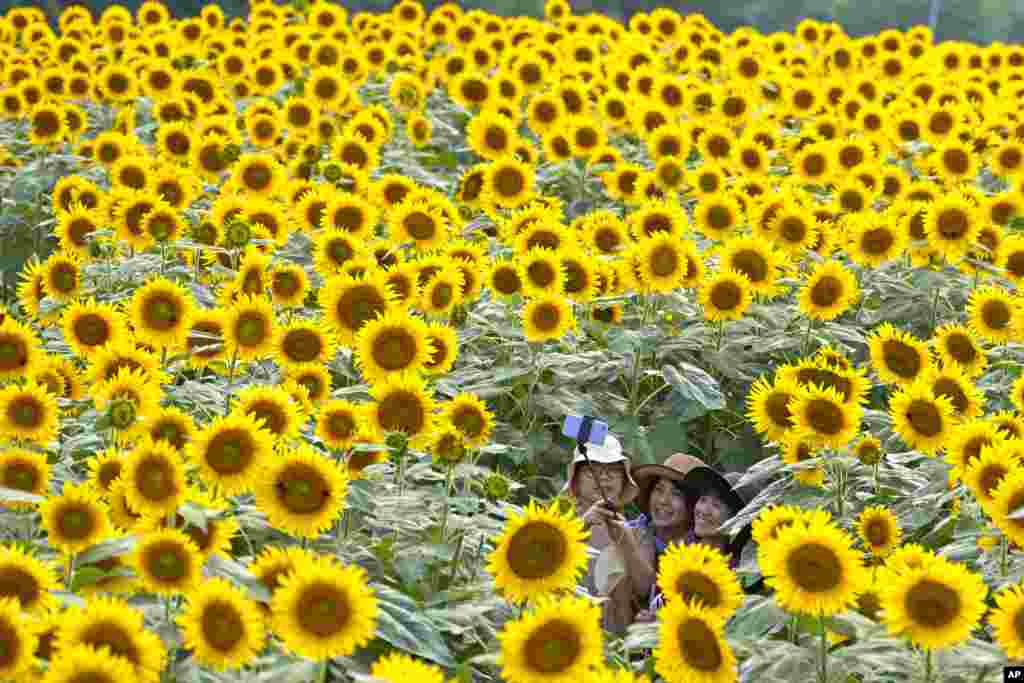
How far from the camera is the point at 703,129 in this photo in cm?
916

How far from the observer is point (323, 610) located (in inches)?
121

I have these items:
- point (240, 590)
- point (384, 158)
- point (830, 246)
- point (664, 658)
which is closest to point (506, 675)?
point (664, 658)

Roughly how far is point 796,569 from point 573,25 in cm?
940

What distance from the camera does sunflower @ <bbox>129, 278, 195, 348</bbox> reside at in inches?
188

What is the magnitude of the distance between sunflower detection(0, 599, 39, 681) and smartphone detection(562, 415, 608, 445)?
2169 millimetres

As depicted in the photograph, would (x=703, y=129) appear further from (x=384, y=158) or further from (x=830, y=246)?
(x=830, y=246)

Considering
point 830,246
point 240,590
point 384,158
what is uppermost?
point 240,590

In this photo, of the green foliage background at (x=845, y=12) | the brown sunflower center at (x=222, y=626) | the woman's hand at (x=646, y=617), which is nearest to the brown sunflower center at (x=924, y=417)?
the woman's hand at (x=646, y=617)

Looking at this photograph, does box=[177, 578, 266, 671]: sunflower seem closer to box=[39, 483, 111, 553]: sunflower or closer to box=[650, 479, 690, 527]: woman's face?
box=[39, 483, 111, 553]: sunflower

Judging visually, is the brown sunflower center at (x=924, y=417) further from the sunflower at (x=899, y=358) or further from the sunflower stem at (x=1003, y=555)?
the sunflower stem at (x=1003, y=555)

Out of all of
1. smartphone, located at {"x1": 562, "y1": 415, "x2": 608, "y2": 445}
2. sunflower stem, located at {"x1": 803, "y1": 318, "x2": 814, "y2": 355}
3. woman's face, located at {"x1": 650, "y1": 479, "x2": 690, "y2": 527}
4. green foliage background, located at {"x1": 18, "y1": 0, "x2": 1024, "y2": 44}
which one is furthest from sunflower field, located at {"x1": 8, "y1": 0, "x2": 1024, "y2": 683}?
green foliage background, located at {"x1": 18, "y1": 0, "x2": 1024, "y2": 44}

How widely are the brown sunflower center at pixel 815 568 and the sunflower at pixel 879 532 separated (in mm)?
870

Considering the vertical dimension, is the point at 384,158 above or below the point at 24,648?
below

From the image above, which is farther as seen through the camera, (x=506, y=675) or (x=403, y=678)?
(x=506, y=675)
